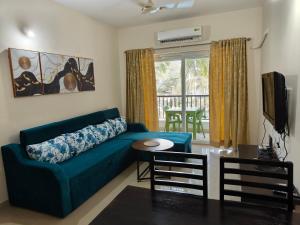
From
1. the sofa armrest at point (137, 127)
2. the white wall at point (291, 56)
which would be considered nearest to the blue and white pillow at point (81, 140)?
the sofa armrest at point (137, 127)

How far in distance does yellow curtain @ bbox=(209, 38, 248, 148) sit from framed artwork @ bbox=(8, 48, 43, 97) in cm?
313

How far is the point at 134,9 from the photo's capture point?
368 centimetres

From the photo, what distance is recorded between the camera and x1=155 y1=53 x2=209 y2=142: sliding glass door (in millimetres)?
4605

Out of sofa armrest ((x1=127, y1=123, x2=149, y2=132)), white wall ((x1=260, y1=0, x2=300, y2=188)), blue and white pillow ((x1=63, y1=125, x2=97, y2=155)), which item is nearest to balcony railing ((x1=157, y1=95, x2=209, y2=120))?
sofa armrest ((x1=127, y1=123, x2=149, y2=132))

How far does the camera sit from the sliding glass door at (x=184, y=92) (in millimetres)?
4605

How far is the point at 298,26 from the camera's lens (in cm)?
176

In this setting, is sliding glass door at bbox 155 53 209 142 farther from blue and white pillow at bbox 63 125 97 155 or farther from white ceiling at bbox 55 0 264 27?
blue and white pillow at bbox 63 125 97 155

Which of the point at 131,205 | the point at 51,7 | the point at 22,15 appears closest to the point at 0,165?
the point at 22,15

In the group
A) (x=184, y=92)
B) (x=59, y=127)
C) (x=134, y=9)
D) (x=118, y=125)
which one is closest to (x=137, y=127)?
(x=118, y=125)

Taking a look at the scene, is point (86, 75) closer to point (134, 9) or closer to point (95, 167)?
point (134, 9)

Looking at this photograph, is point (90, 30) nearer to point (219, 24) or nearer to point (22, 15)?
point (22, 15)

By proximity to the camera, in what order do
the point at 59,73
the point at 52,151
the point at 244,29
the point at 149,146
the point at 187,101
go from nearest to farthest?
the point at 52,151 → the point at 149,146 → the point at 59,73 → the point at 244,29 → the point at 187,101

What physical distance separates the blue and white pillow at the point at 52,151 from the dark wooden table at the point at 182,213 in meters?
1.61

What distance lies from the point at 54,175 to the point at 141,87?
3.00m
